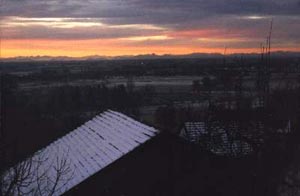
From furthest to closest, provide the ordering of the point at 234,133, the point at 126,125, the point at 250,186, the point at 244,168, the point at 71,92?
the point at 71,92
the point at 126,125
the point at 234,133
the point at 244,168
the point at 250,186

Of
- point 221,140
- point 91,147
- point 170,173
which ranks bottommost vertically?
point 170,173

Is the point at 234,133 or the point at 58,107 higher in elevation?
the point at 234,133

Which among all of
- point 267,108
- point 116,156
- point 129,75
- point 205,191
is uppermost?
point 267,108

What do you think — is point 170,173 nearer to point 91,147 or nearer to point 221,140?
point 221,140

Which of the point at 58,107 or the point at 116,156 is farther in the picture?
the point at 58,107

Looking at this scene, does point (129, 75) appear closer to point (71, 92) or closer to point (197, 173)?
point (71, 92)

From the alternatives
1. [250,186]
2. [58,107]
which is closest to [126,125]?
[250,186]

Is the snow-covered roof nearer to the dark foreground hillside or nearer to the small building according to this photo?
the dark foreground hillside

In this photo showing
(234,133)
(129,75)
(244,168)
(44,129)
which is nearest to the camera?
(244,168)

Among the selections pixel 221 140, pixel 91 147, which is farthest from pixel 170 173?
pixel 91 147
